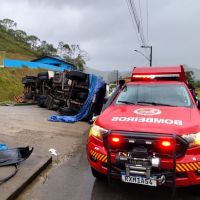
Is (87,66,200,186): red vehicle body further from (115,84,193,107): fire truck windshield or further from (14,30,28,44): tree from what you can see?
(14,30,28,44): tree

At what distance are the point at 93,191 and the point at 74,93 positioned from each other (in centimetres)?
982

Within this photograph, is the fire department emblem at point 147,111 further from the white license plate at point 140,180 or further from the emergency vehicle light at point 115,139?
the white license plate at point 140,180

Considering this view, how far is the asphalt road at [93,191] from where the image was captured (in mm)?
4926

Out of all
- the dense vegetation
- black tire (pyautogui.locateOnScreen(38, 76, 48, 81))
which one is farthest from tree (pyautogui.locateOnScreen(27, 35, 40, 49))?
black tire (pyautogui.locateOnScreen(38, 76, 48, 81))

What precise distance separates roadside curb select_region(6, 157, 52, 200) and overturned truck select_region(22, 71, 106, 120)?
7.03m

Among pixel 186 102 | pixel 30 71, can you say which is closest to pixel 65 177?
pixel 186 102

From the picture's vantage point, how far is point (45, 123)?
Result: 11992 mm

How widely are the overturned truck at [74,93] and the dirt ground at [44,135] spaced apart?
4.51 ft

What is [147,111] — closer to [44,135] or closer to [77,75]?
[44,135]

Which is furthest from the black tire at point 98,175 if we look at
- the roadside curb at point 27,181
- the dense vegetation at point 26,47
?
the dense vegetation at point 26,47

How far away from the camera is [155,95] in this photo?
6.18 m

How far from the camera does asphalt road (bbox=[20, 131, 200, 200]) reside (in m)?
4.93

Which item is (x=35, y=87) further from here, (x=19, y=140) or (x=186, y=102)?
(x=186, y=102)

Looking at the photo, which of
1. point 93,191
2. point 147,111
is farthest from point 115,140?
point 93,191
